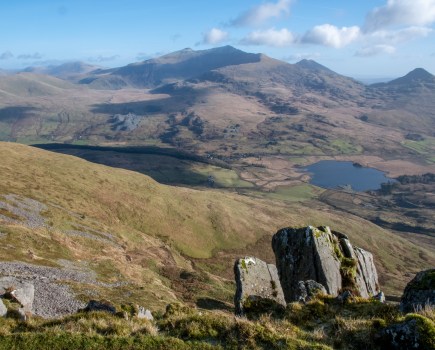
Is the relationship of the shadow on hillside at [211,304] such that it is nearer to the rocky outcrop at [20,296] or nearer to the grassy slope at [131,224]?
the grassy slope at [131,224]

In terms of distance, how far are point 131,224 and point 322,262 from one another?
8232 centimetres

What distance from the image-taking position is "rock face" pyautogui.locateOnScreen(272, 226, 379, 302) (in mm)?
35531

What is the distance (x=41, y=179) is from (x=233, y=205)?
8102 cm

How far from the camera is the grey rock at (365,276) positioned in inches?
1427

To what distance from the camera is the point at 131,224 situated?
10906 centimetres

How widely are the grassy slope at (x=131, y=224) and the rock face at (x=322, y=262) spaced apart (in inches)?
890

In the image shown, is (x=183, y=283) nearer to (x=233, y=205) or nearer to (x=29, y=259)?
(x=29, y=259)

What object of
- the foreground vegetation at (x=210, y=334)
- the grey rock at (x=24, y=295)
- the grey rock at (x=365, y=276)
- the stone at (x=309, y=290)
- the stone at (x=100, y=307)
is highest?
the foreground vegetation at (x=210, y=334)

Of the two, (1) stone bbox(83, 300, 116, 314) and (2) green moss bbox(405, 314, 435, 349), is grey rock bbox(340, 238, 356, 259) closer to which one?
(2) green moss bbox(405, 314, 435, 349)

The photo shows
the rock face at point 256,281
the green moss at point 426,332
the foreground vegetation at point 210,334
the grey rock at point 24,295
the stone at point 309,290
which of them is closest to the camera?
the green moss at point 426,332

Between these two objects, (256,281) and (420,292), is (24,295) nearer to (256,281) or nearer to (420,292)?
(256,281)

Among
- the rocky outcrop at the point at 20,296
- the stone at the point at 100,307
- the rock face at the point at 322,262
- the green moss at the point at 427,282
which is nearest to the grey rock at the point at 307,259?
the rock face at the point at 322,262

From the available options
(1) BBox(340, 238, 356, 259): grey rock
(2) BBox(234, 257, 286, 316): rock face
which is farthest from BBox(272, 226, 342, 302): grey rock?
(2) BBox(234, 257, 286, 316): rock face

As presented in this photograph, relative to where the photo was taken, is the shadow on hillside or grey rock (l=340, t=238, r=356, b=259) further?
the shadow on hillside
